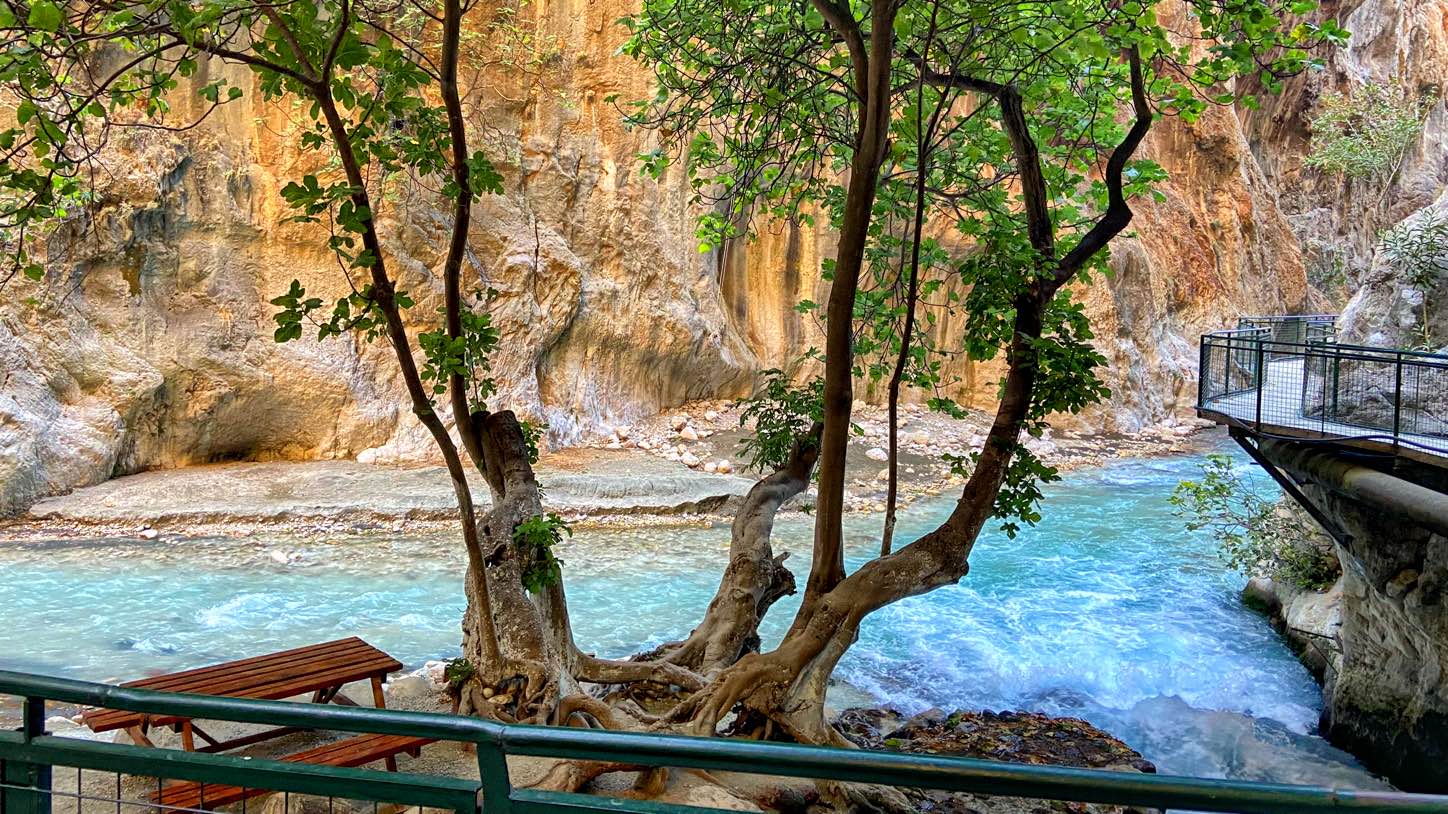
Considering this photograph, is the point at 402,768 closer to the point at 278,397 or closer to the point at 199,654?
the point at 199,654

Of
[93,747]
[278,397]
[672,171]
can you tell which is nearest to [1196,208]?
[672,171]

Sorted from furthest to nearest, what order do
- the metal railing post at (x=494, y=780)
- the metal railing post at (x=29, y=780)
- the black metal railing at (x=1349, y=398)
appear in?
the black metal railing at (x=1349, y=398)
the metal railing post at (x=29, y=780)
the metal railing post at (x=494, y=780)

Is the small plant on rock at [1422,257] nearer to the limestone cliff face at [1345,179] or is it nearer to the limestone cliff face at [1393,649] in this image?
the limestone cliff face at [1393,649]

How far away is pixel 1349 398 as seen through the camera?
8.87 meters

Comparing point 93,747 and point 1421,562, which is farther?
point 1421,562

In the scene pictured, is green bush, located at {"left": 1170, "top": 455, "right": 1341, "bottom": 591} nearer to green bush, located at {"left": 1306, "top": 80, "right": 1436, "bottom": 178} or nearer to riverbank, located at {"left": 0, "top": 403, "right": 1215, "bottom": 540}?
riverbank, located at {"left": 0, "top": 403, "right": 1215, "bottom": 540}

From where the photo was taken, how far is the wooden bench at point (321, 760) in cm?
437

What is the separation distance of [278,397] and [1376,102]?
38432mm

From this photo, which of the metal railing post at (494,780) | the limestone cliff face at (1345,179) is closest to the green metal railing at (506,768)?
the metal railing post at (494,780)

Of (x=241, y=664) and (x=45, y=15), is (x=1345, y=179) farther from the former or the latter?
(x=45, y=15)

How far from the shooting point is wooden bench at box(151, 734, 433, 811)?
4.37m

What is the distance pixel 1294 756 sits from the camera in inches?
341

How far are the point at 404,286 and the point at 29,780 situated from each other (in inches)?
722

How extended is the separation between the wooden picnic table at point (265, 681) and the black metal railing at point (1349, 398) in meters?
7.52
